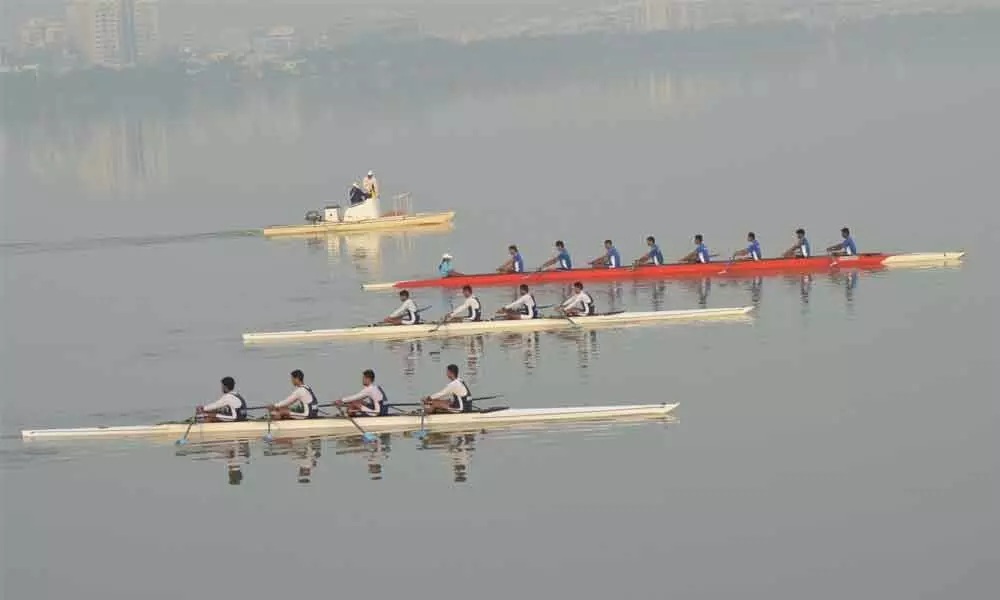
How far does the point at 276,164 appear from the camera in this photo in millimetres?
94125

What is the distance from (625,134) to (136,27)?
107878mm

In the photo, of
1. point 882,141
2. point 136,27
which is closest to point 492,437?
point 882,141

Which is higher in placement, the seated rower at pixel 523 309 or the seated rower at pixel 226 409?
the seated rower at pixel 523 309

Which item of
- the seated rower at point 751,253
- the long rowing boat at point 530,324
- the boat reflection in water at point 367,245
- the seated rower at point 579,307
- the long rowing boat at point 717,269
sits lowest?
the long rowing boat at point 530,324

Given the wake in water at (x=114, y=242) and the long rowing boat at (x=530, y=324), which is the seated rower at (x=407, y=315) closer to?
the long rowing boat at (x=530, y=324)

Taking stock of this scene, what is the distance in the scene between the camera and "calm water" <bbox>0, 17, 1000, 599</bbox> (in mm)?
26953

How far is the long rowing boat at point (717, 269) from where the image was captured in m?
45.8

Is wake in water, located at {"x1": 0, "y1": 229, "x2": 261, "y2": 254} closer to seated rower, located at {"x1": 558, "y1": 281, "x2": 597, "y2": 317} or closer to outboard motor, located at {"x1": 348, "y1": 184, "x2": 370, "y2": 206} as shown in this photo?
outboard motor, located at {"x1": 348, "y1": 184, "x2": 370, "y2": 206}

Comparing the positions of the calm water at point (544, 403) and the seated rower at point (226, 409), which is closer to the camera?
the calm water at point (544, 403)

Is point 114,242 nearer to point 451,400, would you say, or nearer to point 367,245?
point 367,245

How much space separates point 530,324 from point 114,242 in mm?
26524

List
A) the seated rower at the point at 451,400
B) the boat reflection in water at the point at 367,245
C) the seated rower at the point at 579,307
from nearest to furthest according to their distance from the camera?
the seated rower at the point at 451,400 → the seated rower at the point at 579,307 → the boat reflection in water at the point at 367,245

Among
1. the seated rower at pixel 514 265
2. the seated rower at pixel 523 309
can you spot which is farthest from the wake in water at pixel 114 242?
the seated rower at pixel 523 309

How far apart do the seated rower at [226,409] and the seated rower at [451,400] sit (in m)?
2.89
